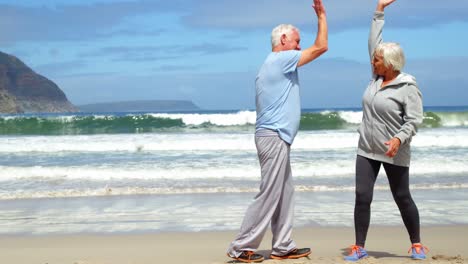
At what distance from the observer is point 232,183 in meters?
10.5

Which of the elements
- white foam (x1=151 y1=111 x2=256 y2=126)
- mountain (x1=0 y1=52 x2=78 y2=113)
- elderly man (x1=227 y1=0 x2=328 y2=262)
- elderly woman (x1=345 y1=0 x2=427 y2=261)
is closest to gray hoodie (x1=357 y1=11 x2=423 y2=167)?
elderly woman (x1=345 y1=0 x2=427 y2=261)

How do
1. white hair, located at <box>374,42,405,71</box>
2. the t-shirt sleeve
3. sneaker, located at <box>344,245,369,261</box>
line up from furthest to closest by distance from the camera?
sneaker, located at <box>344,245,369,261</box> → white hair, located at <box>374,42,405,71</box> → the t-shirt sleeve

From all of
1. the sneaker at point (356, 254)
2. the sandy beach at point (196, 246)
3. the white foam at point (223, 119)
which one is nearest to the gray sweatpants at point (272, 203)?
the sandy beach at point (196, 246)

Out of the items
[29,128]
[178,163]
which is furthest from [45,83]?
[178,163]

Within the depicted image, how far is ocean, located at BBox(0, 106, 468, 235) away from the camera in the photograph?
6.96m

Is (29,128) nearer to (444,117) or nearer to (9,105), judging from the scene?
(444,117)

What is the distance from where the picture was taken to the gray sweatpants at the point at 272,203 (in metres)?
4.60

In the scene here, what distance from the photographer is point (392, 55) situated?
464 cm

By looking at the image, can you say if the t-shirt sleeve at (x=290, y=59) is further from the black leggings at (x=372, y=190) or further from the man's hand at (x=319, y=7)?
the black leggings at (x=372, y=190)

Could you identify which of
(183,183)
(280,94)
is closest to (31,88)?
(183,183)

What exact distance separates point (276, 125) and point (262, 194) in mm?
484

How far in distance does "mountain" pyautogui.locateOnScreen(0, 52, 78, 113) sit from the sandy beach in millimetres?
137130

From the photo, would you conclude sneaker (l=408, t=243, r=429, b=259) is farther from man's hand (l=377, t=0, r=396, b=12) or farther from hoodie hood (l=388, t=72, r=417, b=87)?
man's hand (l=377, t=0, r=396, b=12)

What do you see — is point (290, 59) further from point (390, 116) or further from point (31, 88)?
point (31, 88)
